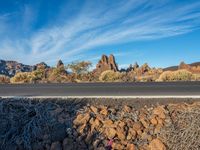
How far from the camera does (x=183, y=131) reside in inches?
357

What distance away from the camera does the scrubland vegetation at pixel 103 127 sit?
29.7 ft

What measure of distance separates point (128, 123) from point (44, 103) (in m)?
2.54

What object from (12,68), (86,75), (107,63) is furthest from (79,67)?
(12,68)

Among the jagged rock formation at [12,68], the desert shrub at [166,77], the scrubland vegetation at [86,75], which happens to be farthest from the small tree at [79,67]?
the jagged rock formation at [12,68]

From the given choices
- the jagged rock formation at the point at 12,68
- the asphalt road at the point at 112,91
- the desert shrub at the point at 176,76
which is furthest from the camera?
the jagged rock formation at the point at 12,68

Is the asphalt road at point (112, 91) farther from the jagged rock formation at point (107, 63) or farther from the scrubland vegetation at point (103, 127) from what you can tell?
the jagged rock formation at point (107, 63)

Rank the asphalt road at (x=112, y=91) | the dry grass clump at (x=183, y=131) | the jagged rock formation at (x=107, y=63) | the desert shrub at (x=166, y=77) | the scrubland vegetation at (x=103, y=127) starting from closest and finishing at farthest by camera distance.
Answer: the dry grass clump at (x=183, y=131) < the scrubland vegetation at (x=103, y=127) < the asphalt road at (x=112, y=91) < the desert shrub at (x=166, y=77) < the jagged rock formation at (x=107, y=63)

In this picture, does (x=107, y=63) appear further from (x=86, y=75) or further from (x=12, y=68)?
(x=12, y=68)

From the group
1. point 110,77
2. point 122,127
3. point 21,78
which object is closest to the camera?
point 122,127

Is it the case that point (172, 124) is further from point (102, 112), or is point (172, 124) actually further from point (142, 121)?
point (102, 112)

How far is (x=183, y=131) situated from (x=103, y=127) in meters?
1.85

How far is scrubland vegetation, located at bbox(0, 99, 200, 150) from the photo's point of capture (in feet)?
29.7

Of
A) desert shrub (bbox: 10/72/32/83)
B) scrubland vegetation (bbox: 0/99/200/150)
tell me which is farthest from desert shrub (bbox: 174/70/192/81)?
scrubland vegetation (bbox: 0/99/200/150)

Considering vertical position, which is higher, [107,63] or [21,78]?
[107,63]
